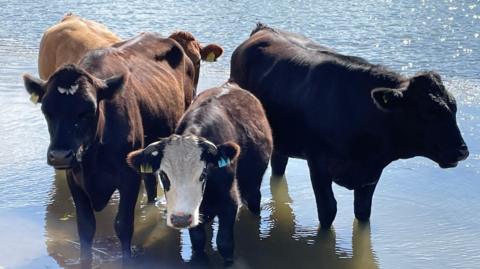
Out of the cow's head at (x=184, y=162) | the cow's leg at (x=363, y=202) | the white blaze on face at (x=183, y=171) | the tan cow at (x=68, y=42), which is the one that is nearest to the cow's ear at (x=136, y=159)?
the cow's head at (x=184, y=162)

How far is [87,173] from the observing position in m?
5.75

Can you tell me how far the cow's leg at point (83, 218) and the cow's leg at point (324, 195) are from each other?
1.86 metres

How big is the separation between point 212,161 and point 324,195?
169 cm

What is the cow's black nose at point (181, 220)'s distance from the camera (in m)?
5.05

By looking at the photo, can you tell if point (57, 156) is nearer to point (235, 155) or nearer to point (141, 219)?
point (235, 155)

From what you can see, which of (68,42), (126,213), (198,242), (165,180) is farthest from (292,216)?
(68,42)

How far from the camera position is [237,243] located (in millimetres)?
6535

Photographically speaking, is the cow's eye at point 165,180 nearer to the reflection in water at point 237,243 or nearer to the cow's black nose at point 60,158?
the cow's black nose at point 60,158

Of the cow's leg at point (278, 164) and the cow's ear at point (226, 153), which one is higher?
the cow's ear at point (226, 153)

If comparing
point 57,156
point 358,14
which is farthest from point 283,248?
point 358,14

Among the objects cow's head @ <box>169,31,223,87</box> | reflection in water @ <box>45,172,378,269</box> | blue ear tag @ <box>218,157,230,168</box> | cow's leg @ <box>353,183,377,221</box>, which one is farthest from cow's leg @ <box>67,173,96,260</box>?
cow's head @ <box>169,31,223,87</box>

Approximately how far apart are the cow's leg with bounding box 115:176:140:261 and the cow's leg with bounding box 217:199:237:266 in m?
0.67

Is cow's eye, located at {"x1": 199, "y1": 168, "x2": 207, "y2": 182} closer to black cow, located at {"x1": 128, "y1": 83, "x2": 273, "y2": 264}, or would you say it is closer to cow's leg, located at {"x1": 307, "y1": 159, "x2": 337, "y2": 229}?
black cow, located at {"x1": 128, "y1": 83, "x2": 273, "y2": 264}

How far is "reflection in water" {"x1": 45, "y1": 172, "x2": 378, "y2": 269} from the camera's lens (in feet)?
20.3
